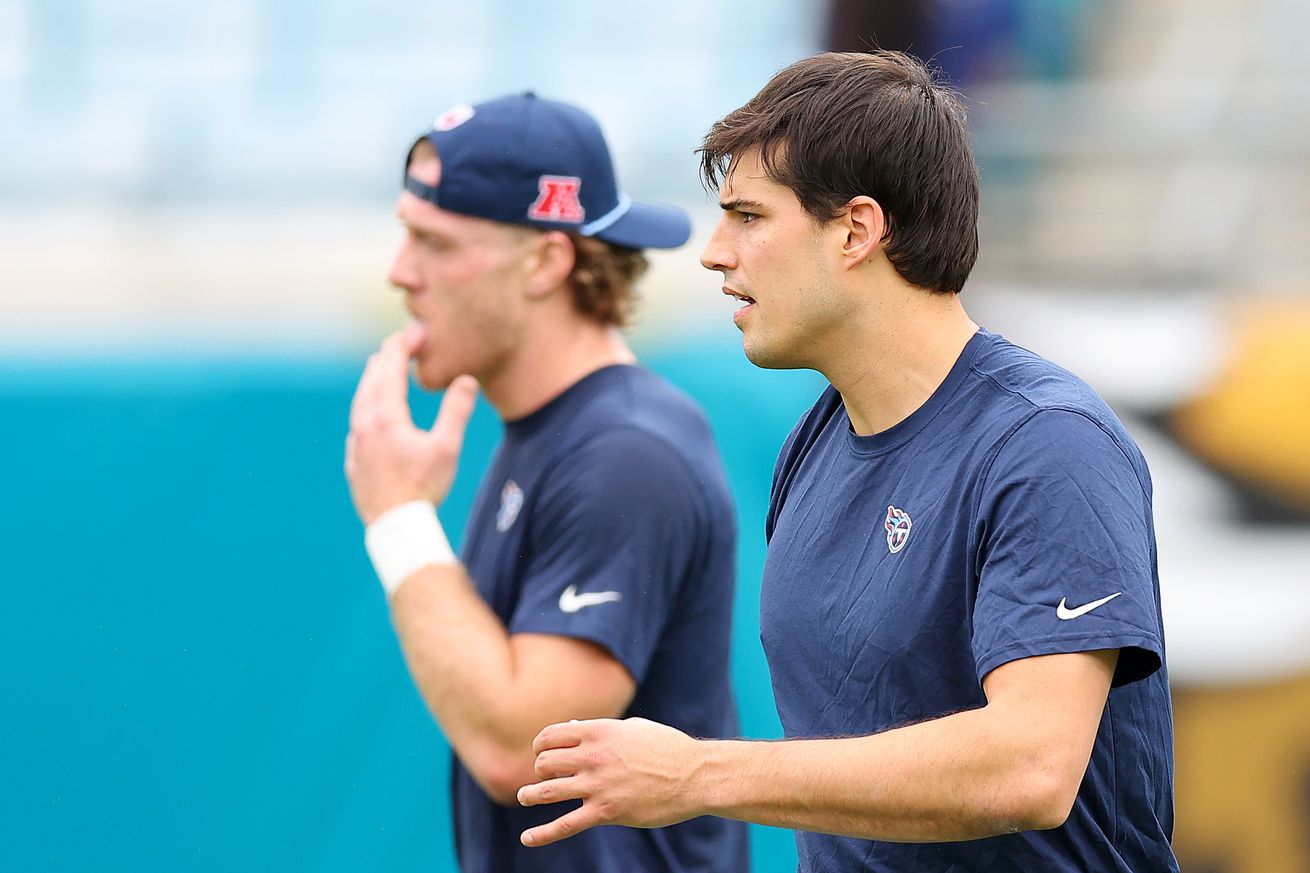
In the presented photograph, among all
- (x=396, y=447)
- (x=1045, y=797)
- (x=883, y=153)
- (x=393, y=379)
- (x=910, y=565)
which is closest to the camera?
(x=1045, y=797)

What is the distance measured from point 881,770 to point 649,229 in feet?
6.63

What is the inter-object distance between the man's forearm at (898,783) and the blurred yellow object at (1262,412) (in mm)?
3967

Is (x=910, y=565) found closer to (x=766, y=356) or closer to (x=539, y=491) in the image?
(x=766, y=356)

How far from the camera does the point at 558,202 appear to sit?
338 centimetres

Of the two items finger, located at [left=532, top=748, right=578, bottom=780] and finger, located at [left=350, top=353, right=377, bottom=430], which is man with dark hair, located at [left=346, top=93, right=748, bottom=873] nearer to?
finger, located at [left=350, top=353, right=377, bottom=430]

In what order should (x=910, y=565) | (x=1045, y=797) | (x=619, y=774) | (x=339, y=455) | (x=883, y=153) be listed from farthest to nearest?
(x=339, y=455)
(x=883, y=153)
(x=910, y=565)
(x=619, y=774)
(x=1045, y=797)

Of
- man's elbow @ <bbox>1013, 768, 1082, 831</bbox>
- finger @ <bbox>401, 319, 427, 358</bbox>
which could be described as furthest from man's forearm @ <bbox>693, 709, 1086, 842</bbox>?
finger @ <bbox>401, 319, 427, 358</bbox>

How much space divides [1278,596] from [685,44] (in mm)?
6593

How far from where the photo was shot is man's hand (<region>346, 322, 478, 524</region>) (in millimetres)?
3168

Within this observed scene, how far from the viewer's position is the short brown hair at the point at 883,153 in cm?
209

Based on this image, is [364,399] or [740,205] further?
[364,399]

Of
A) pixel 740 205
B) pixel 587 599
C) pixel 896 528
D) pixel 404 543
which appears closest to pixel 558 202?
pixel 404 543

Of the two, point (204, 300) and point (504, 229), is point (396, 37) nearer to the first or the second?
point (204, 300)

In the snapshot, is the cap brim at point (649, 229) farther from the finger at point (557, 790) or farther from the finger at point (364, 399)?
the finger at point (557, 790)
